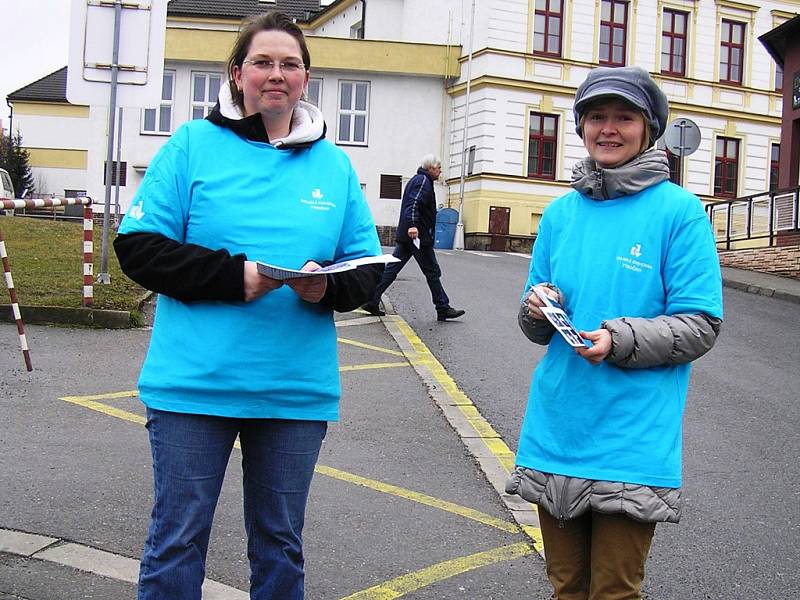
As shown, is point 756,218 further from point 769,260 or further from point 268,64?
point 268,64

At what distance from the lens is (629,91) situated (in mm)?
3123

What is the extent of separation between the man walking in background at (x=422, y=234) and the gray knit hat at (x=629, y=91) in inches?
373

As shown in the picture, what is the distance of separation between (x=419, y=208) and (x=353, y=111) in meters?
29.0

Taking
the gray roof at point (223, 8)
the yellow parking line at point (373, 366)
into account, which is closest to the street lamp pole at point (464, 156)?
the gray roof at point (223, 8)

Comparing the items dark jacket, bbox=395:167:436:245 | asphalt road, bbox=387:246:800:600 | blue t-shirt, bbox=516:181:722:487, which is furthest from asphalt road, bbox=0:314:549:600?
dark jacket, bbox=395:167:436:245

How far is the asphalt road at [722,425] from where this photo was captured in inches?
190

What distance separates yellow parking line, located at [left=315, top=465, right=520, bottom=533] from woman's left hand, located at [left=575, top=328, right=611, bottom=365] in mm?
2454

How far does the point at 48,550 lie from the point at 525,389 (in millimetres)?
5111

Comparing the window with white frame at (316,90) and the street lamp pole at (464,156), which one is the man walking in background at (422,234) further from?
the window with white frame at (316,90)

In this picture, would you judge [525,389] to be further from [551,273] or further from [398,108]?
[398,108]

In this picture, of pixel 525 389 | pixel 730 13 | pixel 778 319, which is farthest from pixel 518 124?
pixel 525 389

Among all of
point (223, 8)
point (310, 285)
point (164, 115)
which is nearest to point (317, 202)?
point (310, 285)

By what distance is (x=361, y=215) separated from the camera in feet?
11.2

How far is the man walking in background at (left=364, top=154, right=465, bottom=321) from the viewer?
1284 cm
